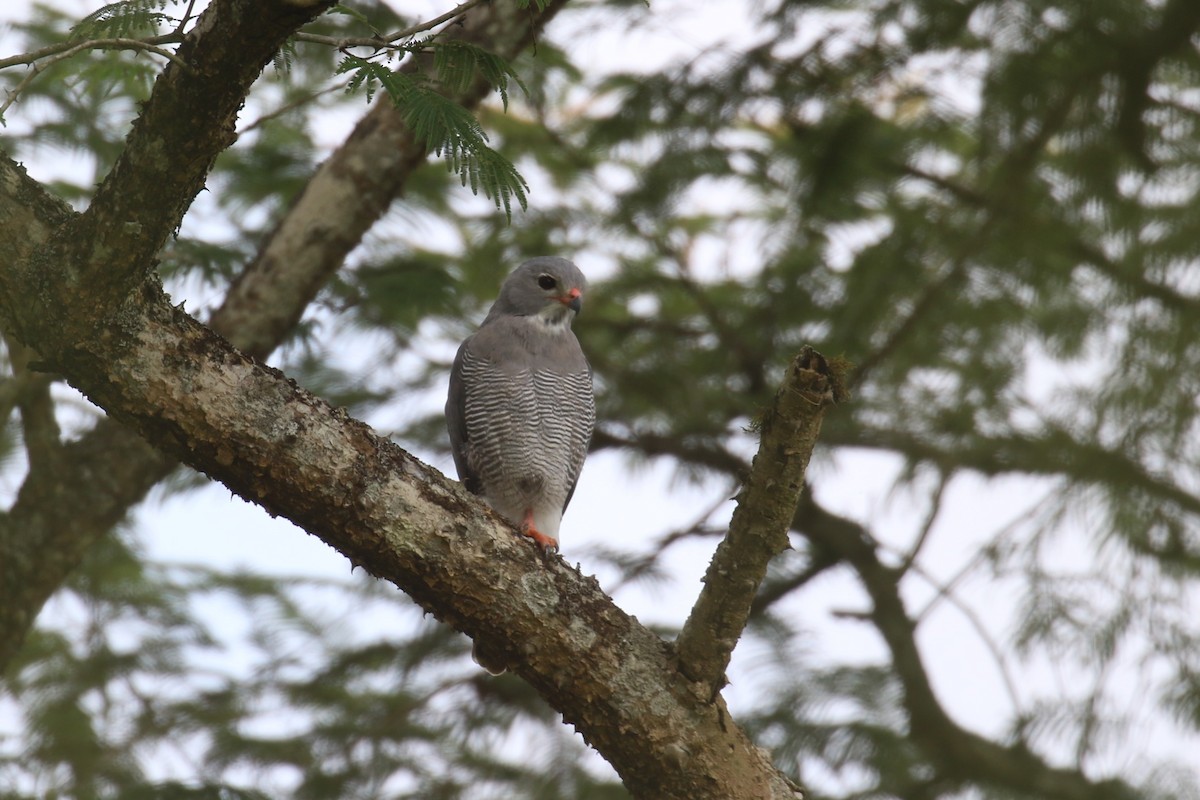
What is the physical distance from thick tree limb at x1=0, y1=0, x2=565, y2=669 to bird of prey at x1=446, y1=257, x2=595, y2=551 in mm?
810

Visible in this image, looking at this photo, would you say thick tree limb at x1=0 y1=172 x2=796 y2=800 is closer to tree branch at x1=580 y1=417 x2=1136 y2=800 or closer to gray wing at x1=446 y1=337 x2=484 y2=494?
gray wing at x1=446 y1=337 x2=484 y2=494

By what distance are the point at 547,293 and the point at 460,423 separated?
761mm

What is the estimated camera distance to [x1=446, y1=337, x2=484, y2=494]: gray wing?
5.75m

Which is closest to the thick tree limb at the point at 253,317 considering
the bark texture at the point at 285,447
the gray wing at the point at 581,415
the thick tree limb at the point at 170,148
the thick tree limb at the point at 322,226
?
the thick tree limb at the point at 322,226

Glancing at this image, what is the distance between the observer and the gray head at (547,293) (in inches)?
234

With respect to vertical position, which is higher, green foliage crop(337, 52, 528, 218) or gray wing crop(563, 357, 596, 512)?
gray wing crop(563, 357, 596, 512)

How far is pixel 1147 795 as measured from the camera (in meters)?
6.20

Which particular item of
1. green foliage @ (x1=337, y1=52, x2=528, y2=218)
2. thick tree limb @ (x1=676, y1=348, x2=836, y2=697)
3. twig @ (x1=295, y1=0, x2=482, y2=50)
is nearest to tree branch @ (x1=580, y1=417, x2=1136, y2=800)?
thick tree limb @ (x1=676, y1=348, x2=836, y2=697)

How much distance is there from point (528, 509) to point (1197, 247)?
3.34 m

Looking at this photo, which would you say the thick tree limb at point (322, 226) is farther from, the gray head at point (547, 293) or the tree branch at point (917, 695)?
the tree branch at point (917, 695)

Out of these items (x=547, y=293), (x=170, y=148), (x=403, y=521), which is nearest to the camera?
(x=170, y=148)

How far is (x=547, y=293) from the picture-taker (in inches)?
234

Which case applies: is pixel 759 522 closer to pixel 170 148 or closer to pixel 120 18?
pixel 170 148

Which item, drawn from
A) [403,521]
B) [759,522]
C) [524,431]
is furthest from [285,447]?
[524,431]
